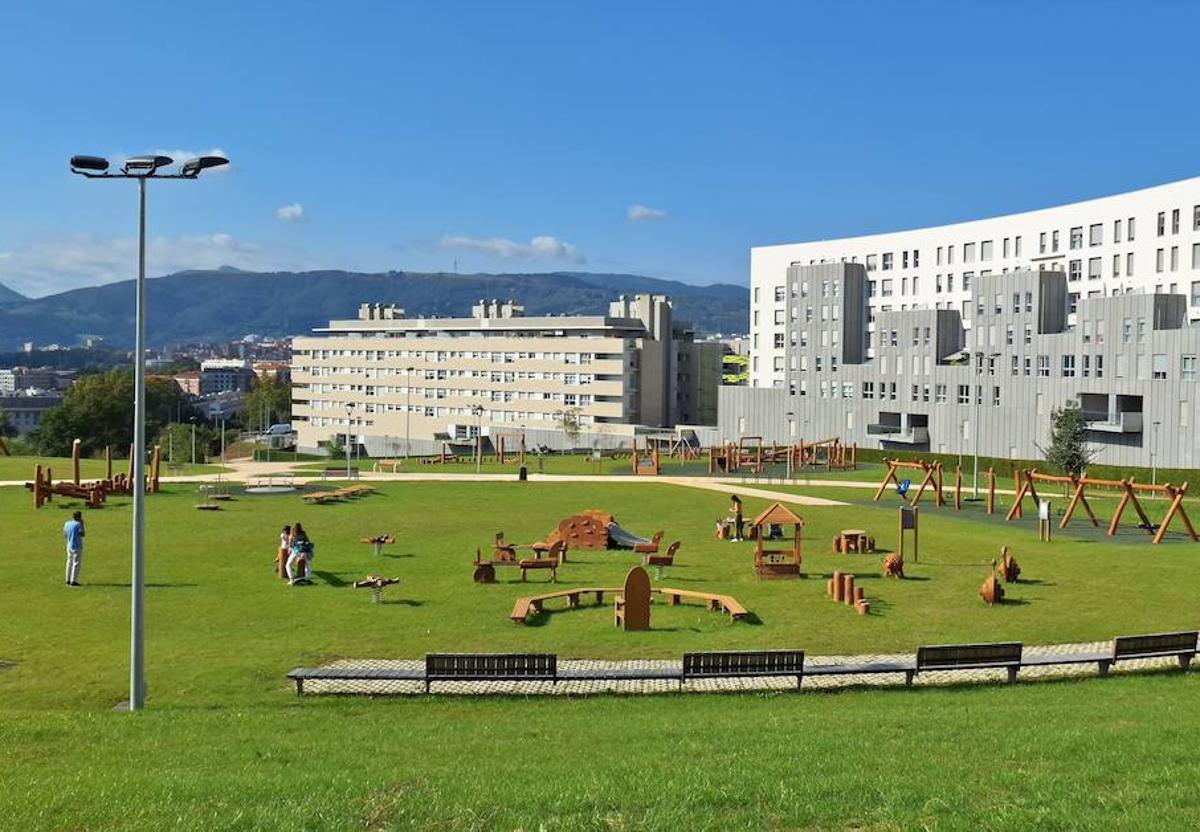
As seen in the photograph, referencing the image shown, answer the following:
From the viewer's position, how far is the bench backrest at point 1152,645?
68.6ft

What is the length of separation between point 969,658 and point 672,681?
5224 millimetres

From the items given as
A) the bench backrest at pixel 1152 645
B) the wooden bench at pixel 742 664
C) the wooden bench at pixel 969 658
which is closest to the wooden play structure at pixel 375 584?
the wooden bench at pixel 742 664

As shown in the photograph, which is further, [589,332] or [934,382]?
[589,332]

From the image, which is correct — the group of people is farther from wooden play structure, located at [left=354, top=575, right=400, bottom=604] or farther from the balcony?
the balcony

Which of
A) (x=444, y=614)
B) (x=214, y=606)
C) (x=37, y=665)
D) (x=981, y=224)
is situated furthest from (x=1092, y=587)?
(x=981, y=224)

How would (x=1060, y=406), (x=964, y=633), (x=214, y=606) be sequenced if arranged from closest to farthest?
(x=964, y=633), (x=214, y=606), (x=1060, y=406)

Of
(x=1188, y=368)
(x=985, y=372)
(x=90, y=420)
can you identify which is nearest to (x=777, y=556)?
(x=1188, y=368)

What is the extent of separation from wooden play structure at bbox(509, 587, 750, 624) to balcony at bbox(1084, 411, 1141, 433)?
49.3 metres

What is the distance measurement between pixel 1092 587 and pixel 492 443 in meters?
99.0

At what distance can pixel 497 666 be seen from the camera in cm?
1948

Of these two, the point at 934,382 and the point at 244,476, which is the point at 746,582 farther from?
the point at 934,382

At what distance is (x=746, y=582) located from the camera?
30.8 metres

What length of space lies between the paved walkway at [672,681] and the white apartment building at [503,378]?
9033 cm

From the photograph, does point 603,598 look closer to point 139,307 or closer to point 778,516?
point 778,516
